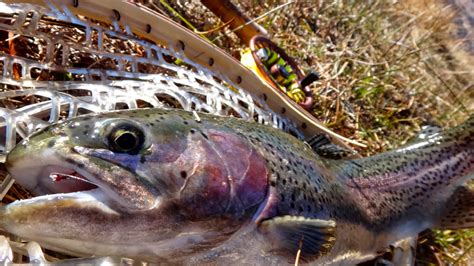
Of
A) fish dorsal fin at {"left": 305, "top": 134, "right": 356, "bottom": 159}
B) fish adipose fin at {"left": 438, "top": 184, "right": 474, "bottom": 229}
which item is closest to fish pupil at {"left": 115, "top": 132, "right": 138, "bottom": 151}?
fish dorsal fin at {"left": 305, "top": 134, "right": 356, "bottom": 159}

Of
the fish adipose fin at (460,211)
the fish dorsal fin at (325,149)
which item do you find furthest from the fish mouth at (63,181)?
the fish adipose fin at (460,211)

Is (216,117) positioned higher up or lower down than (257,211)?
higher up

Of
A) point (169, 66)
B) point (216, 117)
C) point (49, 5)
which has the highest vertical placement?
point (49, 5)

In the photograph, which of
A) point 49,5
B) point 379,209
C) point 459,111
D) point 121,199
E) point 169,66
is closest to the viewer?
point 121,199

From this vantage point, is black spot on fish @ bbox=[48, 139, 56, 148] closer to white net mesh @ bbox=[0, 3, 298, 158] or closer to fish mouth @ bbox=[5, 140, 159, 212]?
fish mouth @ bbox=[5, 140, 159, 212]

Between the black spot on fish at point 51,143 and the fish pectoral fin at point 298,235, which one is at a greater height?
the black spot on fish at point 51,143

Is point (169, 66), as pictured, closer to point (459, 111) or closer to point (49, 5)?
point (49, 5)

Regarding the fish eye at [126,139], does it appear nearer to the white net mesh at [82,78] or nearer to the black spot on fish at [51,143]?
the black spot on fish at [51,143]

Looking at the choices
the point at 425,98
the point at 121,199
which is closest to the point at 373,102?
the point at 425,98
